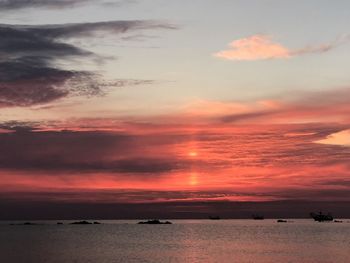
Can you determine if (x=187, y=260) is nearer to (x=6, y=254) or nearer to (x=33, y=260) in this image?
(x=33, y=260)

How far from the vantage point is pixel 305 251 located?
134m

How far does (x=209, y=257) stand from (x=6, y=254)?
45.2 m

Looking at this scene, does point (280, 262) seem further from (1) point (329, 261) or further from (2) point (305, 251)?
(2) point (305, 251)

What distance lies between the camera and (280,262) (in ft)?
358

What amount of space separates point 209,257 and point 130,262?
20121mm

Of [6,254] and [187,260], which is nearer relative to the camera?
[187,260]

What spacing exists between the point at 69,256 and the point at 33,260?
36.5 feet

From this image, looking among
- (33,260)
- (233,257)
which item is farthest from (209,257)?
(33,260)

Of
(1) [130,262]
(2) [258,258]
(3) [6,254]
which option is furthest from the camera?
(3) [6,254]

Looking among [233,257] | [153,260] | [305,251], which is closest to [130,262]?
[153,260]

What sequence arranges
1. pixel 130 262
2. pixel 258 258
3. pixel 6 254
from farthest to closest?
pixel 6 254 < pixel 258 258 < pixel 130 262

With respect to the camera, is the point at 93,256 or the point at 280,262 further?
the point at 93,256

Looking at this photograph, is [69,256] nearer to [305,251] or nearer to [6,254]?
[6,254]

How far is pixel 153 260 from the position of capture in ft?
375
